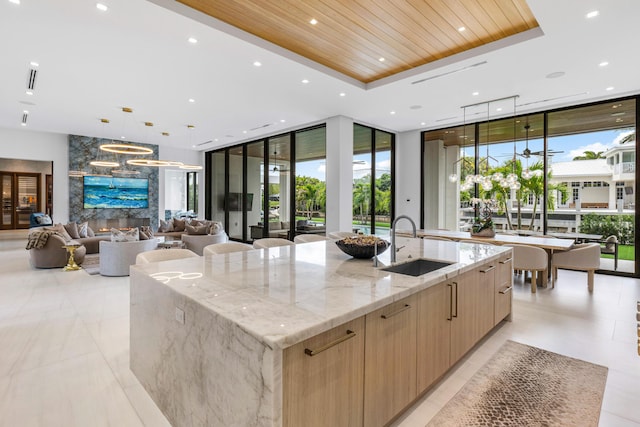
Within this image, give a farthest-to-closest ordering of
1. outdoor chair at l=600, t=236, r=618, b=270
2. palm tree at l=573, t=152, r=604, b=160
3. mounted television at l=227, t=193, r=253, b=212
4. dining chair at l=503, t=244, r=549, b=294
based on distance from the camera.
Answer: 1. mounted television at l=227, t=193, r=253, b=212
2. palm tree at l=573, t=152, r=604, b=160
3. outdoor chair at l=600, t=236, r=618, b=270
4. dining chair at l=503, t=244, r=549, b=294

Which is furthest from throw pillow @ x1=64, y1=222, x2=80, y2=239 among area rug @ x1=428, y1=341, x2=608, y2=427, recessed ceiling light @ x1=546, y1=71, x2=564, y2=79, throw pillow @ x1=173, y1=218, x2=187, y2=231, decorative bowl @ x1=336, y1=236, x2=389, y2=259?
recessed ceiling light @ x1=546, y1=71, x2=564, y2=79

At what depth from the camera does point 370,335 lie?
1.62 meters

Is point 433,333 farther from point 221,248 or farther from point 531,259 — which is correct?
point 531,259

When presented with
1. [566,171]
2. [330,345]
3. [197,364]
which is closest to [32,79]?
[197,364]

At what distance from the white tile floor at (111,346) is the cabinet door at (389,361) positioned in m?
0.28

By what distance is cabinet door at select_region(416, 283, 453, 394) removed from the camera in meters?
2.02

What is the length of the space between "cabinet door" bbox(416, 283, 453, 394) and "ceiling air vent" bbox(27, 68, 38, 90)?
20.3 feet

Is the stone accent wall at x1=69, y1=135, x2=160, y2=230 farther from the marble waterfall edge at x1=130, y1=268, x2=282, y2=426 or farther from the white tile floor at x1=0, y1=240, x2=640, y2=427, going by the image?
the marble waterfall edge at x1=130, y1=268, x2=282, y2=426

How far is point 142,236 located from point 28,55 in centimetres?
335

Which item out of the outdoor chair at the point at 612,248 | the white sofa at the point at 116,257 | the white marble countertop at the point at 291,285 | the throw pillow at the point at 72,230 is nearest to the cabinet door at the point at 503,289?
the white marble countertop at the point at 291,285

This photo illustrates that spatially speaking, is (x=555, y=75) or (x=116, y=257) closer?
(x=555, y=75)

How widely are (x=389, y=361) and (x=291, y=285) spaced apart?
666mm

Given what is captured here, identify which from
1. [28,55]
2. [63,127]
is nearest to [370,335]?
[28,55]

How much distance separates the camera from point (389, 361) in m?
1.75
